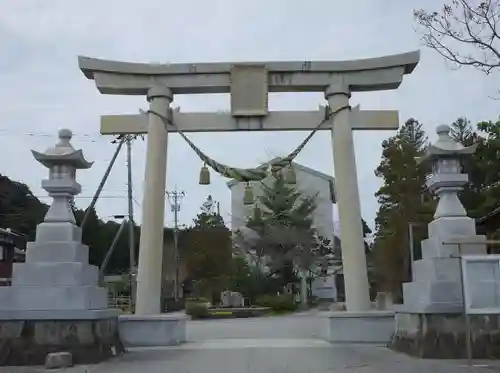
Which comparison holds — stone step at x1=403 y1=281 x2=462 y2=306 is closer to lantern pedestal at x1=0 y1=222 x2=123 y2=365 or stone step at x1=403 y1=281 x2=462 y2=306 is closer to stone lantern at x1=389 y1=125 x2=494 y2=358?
stone lantern at x1=389 y1=125 x2=494 y2=358

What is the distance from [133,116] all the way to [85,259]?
418 centimetres

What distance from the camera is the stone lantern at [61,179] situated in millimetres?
10680

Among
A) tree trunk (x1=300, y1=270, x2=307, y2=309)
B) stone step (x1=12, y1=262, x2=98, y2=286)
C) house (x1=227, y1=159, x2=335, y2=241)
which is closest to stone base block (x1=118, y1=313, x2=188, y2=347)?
stone step (x1=12, y1=262, x2=98, y2=286)

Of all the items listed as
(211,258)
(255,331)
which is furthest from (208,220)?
(255,331)

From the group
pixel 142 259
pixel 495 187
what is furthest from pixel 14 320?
pixel 495 187

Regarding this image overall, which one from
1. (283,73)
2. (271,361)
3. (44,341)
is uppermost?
(283,73)

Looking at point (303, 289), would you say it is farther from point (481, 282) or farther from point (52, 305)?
point (481, 282)

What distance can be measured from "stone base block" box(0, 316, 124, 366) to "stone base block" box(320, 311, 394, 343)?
16.3ft

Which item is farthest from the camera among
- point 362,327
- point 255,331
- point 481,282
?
point 255,331

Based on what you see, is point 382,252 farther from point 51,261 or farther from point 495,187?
point 51,261

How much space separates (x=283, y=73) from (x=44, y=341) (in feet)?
24.9

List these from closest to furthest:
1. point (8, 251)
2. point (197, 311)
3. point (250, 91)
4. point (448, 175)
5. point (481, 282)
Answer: point (481, 282)
point (448, 175)
point (250, 91)
point (197, 311)
point (8, 251)

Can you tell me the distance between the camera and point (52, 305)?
10.0 metres

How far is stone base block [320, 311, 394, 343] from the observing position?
12352mm
